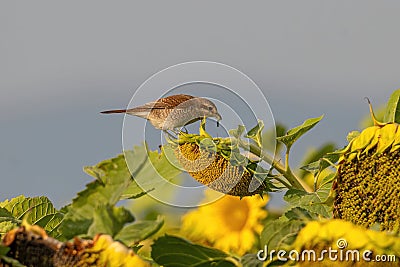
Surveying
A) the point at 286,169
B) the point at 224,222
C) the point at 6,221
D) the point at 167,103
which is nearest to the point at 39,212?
the point at 6,221

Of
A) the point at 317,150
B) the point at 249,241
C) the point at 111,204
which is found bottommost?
the point at 249,241

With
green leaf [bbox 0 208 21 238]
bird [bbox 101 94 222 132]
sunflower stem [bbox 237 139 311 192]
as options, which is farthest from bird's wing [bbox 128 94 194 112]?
green leaf [bbox 0 208 21 238]

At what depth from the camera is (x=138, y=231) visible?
0.73 meters

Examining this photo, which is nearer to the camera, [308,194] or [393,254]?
[393,254]

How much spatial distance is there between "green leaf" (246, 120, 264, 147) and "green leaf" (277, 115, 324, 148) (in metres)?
0.09

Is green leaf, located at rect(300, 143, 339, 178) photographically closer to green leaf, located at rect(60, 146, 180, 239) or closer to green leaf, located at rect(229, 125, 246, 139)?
green leaf, located at rect(229, 125, 246, 139)

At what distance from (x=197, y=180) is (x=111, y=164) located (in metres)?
0.36

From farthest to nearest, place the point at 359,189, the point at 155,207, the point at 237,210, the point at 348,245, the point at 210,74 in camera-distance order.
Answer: the point at 237,210 → the point at 155,207 → the point at 210,74 → the point at 359,189 → the point at 348,245

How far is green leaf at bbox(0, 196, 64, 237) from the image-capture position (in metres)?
1.16

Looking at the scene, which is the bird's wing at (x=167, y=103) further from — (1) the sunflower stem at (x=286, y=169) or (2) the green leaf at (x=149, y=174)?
(2) the green leaf at (x=149, y=174)

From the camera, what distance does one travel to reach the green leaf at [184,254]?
0.76 m

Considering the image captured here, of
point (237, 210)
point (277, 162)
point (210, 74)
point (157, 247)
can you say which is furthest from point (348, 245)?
point (237, 210)

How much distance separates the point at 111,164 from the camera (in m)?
0.78

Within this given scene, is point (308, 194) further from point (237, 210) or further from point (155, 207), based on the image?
point (237, 210)
